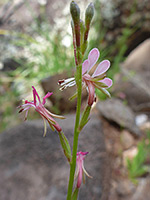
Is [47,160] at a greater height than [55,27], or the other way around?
[55,27]

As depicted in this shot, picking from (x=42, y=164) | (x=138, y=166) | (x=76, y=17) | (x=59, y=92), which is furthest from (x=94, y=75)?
(x=59, y=92)

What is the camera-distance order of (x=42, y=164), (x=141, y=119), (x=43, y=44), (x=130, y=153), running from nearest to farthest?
(x=42, y=164), (x=130, y=153), (x=141, y=119), (x=43, y=44)

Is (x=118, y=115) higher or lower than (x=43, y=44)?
lower

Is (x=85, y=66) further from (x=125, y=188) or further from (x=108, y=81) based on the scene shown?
(x=125, y=188)

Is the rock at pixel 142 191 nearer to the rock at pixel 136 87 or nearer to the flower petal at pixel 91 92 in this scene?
the rock at pixel 136 87

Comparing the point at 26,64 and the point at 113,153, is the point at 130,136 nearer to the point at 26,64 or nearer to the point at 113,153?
the point at 113,153

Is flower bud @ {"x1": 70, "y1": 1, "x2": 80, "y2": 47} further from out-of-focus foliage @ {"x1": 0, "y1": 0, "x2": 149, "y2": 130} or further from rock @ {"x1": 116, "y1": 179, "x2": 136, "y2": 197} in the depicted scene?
out-of-focus foliage @ {"x1": 0, "y1": 0, "x2": 149, "y2": 130}

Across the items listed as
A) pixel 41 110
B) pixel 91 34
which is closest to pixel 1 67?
pixel 91 34

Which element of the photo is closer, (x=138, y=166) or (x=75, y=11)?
(x=75, y=11)

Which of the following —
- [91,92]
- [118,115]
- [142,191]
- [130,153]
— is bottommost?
[142,191]
